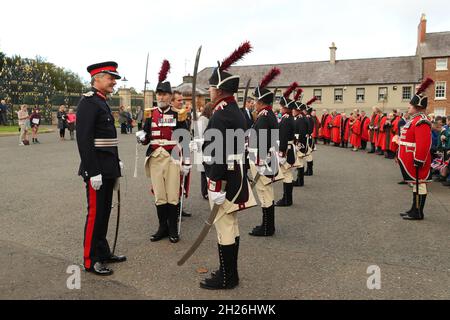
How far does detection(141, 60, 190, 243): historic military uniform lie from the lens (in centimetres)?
556

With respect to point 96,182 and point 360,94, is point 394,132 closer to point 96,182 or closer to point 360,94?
point 96,182

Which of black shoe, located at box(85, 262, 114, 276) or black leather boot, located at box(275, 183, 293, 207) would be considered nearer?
black shoe, located at box(85, 262, 114, 276)

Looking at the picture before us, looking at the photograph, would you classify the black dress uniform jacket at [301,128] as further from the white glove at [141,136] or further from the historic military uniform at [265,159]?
the white glove at [141,136]

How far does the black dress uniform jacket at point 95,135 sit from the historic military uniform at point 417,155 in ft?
16.0

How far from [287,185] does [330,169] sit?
5.44 meters

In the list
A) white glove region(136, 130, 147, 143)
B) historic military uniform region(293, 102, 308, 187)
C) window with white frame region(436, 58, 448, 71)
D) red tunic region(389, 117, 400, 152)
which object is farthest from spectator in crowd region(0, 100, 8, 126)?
window with white frame region(436, 58, 448, 71)

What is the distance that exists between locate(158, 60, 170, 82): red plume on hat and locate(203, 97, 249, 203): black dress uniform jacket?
210cm

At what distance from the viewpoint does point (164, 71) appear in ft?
19.6

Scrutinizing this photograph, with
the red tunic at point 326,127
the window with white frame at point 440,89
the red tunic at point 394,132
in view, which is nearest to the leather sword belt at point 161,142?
the red tunic at point 394,132

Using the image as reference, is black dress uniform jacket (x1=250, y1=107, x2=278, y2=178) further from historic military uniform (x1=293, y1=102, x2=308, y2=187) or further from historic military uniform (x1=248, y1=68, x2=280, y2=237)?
historic military uniform (x1=293, y1=102, x2=308, y2=187)

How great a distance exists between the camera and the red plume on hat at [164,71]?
593cm

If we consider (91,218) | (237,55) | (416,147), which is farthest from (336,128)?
(91,218)
